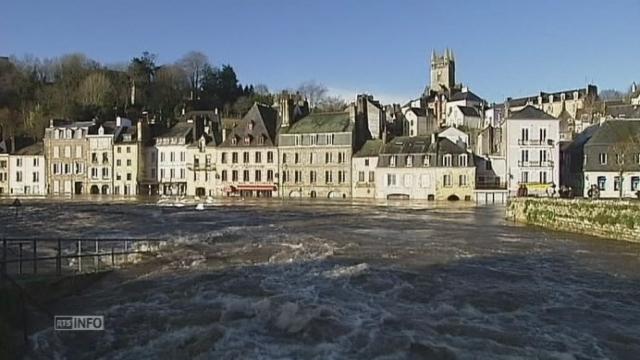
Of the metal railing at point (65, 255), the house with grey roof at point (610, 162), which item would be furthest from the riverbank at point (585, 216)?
the house with grey roof at point (610, 162)

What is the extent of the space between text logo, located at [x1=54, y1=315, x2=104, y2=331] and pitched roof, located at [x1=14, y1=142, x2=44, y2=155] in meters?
73.3

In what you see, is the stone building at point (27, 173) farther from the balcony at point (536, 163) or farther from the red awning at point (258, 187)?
the balcony at point (536, 163)

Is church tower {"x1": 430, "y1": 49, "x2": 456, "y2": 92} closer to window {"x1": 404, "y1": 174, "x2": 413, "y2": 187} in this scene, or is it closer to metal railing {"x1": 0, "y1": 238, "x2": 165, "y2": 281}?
window {"x1": 404, "y1": 174, "x2": 413, "y2": 187}

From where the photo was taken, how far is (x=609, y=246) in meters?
24.6

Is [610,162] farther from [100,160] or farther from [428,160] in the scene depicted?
[100,160]

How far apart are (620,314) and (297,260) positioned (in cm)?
928

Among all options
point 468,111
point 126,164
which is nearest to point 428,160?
point 126,164

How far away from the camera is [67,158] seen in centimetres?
7775

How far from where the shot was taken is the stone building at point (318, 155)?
6662 cm

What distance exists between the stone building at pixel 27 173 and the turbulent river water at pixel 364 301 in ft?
188

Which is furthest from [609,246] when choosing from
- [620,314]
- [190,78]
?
[190,78]

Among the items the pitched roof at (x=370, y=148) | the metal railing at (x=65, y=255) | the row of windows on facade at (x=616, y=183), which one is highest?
the pitched roof at (x=370, y=148)

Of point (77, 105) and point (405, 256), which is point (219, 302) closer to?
point (405, 256)

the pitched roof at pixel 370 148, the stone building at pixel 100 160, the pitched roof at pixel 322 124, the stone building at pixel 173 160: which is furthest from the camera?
the stone building at pixel 100 160
